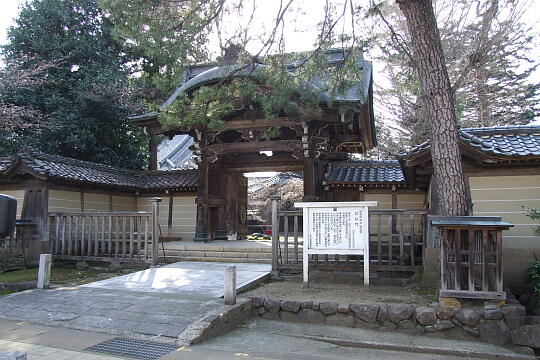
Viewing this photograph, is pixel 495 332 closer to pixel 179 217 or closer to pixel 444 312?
pixel 444 312

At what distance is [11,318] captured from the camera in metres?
6.38

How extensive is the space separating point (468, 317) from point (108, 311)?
5.61m

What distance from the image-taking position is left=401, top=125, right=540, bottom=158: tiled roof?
26.6ft

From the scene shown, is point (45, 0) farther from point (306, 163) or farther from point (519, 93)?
point (519, 93)

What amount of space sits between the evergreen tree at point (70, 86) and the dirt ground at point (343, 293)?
13214 mm

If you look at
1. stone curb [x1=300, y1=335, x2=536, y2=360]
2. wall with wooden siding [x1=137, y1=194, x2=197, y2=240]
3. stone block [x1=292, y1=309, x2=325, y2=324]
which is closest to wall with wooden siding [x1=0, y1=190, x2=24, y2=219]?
wall with wooden siding [x1=137, y1=194, x2=197, y2=240]

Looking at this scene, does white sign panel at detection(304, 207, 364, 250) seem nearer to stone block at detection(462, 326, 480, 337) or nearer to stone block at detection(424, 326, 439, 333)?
stone block at detection(424, 326, 439, 333)

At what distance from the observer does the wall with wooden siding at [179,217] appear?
15945mm

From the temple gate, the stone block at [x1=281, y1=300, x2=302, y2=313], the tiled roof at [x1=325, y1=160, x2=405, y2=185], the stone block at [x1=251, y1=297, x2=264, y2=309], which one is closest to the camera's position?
the stone block at [x1=281, y1=300, x2=302, y2=313]

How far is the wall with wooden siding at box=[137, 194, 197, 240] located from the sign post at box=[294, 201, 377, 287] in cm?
870

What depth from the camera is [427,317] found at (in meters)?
6.19

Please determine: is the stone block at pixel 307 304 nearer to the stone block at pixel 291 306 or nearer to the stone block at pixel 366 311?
the stone block at pixel 291 306

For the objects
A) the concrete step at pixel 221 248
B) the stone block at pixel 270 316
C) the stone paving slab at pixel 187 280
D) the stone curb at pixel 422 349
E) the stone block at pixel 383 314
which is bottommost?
the stone curb at pixel 422 349

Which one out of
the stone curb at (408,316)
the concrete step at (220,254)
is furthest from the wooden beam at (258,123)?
the stone curb at (408,316)
